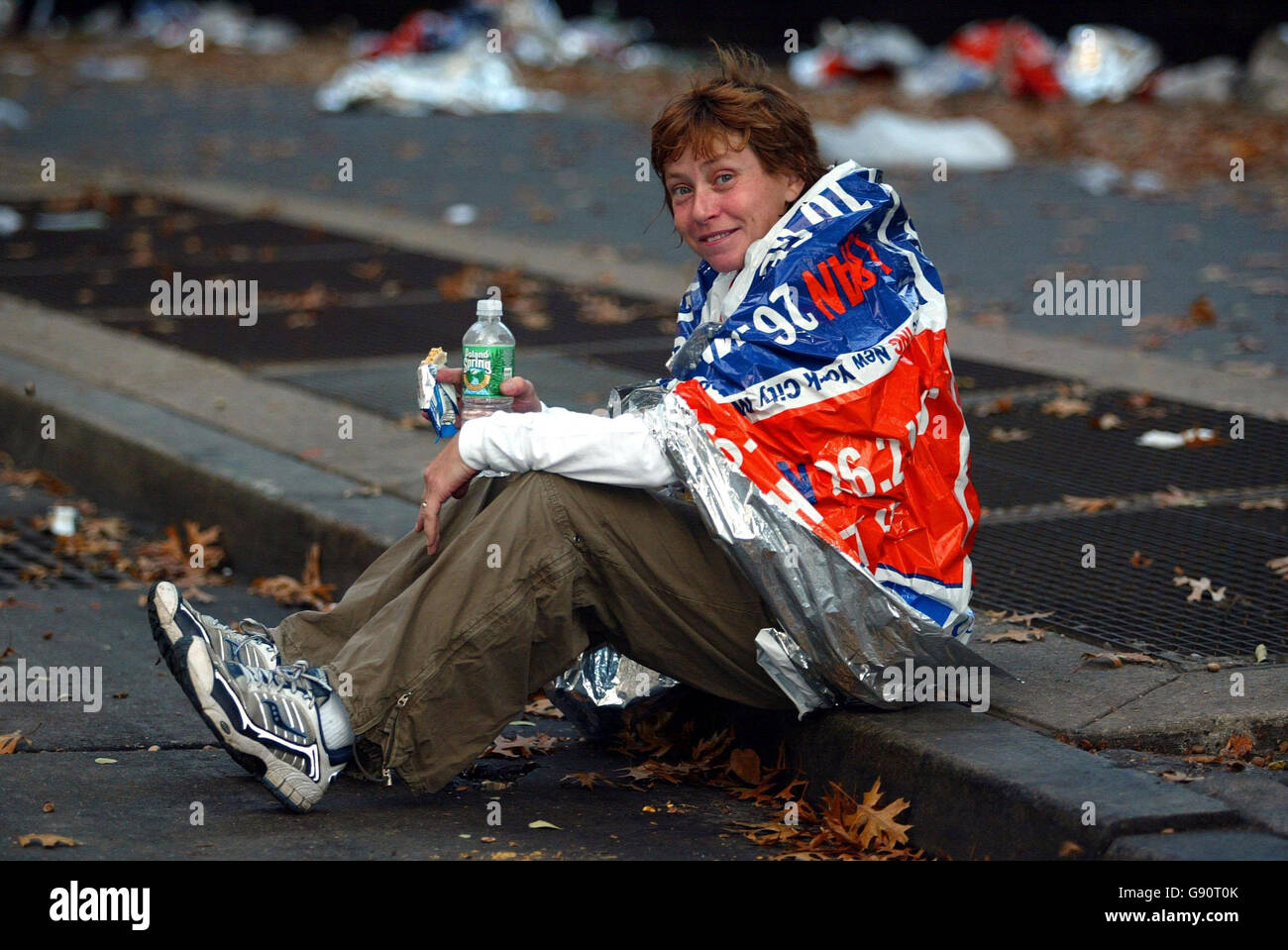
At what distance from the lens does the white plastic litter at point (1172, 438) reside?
20.5 ft

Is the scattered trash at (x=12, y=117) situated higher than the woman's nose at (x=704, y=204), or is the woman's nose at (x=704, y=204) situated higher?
the scattered trash at (x=12, y=117)

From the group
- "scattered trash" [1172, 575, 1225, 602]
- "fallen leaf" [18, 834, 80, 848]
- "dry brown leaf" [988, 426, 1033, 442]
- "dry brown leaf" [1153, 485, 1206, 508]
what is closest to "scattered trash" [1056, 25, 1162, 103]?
"dry brown leaf" [988, 426, 1033, 442]

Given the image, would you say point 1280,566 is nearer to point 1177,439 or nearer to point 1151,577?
point 1151,577

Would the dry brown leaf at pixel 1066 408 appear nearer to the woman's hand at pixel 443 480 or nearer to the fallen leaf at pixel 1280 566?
the fallen leaf at pixel 1280 566

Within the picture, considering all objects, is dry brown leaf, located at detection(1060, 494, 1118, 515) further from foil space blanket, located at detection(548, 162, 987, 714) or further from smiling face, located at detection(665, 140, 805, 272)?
smiling face, located at detection(665, 140, 805, 272)

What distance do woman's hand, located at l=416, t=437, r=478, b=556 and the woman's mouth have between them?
0.66 metres

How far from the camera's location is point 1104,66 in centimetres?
1856

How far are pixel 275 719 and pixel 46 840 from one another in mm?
481

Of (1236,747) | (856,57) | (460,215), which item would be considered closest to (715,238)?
(1236,747)

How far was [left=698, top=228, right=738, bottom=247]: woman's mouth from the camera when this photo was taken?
151 inches

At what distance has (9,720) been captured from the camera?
4.37 m

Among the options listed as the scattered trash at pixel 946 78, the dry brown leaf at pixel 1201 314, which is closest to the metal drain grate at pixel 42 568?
the dry brown leaf at pixel 1201 314

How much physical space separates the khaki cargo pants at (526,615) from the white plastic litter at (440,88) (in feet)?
45.9
